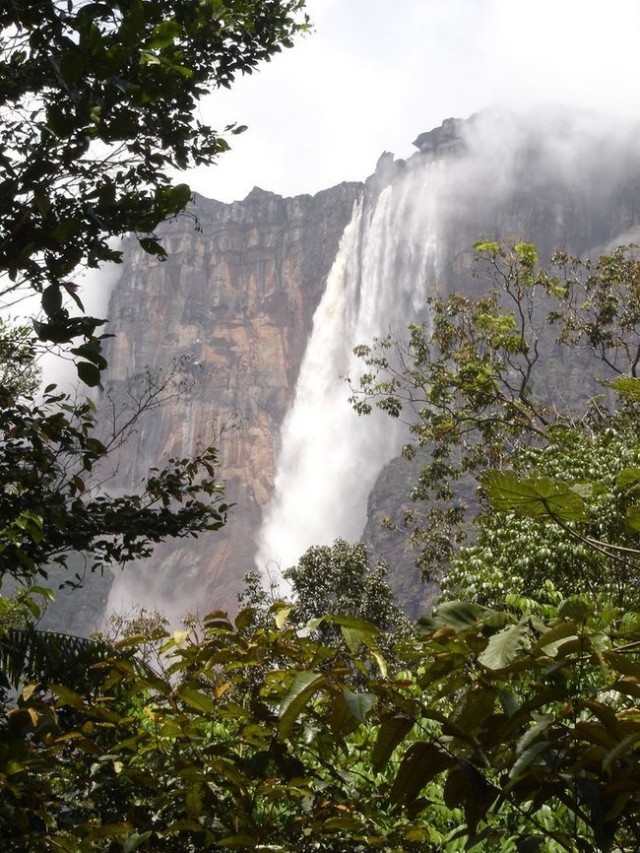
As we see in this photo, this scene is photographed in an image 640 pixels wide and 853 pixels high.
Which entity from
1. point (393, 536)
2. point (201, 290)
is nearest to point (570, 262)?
point (393, 536)

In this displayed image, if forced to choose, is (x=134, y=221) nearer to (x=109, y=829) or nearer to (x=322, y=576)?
(x=109, y=829)

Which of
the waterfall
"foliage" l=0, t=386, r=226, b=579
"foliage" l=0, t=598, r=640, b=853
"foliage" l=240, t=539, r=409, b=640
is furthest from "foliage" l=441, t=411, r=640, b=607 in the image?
the waterfall

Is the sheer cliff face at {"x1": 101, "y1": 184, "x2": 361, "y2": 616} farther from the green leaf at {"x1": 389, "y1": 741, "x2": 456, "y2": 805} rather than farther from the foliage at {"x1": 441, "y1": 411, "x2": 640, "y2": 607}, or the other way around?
the green leaf at {"x1": 389, "y1": 741, "x2": 456, "y2": 805}

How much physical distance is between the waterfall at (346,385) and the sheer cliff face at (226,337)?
432 cm

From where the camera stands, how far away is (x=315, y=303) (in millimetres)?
77500

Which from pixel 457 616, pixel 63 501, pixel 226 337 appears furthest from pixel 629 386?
pixel 226 337

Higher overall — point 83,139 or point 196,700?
point 83,139

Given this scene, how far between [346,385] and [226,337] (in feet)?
68.1

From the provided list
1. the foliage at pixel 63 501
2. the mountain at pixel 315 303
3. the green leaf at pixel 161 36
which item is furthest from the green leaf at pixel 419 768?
the mountain at pixel 315 303

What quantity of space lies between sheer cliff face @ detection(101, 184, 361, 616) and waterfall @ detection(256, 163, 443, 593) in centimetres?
432

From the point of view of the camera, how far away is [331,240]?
254ft

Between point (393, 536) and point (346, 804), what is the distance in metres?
57.1

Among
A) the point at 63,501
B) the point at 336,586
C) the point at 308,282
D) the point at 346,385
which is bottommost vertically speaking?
the point at 63,501

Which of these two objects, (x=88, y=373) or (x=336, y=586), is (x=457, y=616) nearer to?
(x=88, y=373)
